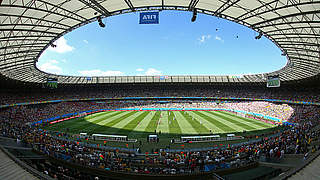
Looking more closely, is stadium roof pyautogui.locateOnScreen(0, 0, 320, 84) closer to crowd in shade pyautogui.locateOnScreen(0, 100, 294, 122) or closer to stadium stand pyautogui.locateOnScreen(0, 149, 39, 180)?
stadium stand pyautogui.locateOnScreen(0, 149, 39, 180)

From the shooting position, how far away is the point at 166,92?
7081cm

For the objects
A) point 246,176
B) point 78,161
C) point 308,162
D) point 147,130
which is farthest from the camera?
point 147,130

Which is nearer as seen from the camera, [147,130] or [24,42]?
[24,42]

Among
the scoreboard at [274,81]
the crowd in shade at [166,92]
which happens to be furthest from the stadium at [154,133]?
the crowd in shade at [166,92]

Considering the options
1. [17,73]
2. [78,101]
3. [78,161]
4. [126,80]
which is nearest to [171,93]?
[126,80]

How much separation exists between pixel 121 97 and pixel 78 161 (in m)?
54.0

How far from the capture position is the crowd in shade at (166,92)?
51094 mm

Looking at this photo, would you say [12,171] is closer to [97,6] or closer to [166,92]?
[97,6]

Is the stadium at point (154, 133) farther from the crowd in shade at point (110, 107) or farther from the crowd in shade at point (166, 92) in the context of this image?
the crowd in shade at point (166, 92)

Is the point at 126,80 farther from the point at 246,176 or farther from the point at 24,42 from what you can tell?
the point at 246,176

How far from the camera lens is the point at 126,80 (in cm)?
6744

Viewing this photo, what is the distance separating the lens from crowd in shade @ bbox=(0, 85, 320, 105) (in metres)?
51.1

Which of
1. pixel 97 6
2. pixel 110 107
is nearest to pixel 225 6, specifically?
pixel 97 6

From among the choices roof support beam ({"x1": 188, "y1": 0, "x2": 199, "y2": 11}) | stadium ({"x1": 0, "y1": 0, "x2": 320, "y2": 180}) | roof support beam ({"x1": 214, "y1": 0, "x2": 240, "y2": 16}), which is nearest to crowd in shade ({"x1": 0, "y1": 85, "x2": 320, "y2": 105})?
stadium ({"x1": 0, "y1": 0, "x2": 320, "y2": 180})
